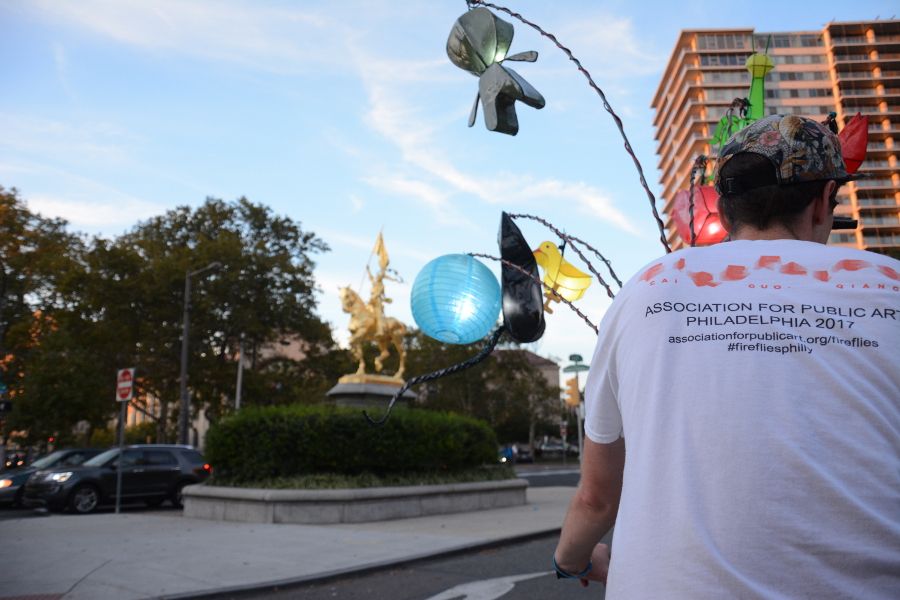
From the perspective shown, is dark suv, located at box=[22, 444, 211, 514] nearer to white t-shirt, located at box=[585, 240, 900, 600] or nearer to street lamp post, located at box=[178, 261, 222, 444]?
street lamp post, located at box=[178, 261, 222, 444]

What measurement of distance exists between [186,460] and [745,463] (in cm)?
1765

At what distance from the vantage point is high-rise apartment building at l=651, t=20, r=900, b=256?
84.4 metres

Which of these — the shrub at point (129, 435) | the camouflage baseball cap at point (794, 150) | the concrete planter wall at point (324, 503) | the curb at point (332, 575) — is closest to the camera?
the camouflage baseball cap at point (794, 150)

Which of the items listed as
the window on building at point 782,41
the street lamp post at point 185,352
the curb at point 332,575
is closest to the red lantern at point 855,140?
the curb at point 332,575

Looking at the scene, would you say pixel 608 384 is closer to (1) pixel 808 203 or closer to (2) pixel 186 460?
(1) pixel 808 203

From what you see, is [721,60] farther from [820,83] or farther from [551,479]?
[551,479]

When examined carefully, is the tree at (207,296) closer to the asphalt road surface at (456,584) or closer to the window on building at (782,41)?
the asphalt road surface at (456,584)

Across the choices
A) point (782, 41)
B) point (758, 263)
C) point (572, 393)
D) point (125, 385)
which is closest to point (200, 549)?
point (125, 385)

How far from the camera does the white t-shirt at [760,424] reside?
1.25 m

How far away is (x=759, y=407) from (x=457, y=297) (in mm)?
4623

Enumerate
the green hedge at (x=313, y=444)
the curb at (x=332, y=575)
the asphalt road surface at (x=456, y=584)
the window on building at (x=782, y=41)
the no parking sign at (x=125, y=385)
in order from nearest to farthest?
the curb at (x=332, y=575) < the asphalt road surface at (x=456, y=584) < the green hedge at (x=313, y=444) < the no parking sign at (x=125, y=385) < the window on building at (x=782, y=41)

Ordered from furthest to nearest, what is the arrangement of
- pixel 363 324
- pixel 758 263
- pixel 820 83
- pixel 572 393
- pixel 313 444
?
pixel 820 83, pixel 572 393, pixel 363 324, pixel 313 444, pixel 758 263

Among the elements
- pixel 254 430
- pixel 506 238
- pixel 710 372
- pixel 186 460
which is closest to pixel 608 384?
pixel 710 372

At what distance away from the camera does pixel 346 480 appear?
1313cm
